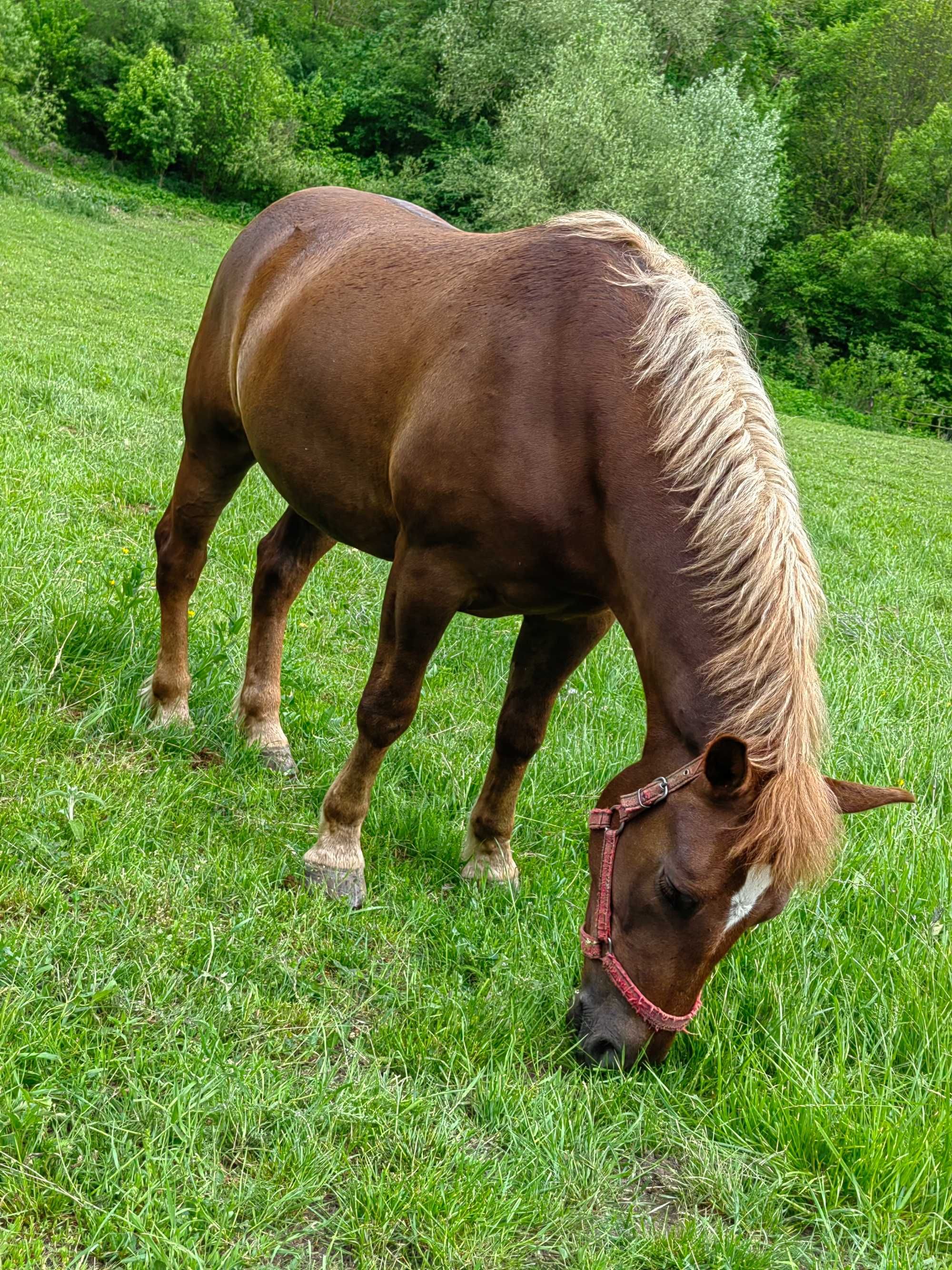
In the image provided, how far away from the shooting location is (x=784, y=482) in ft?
7.79

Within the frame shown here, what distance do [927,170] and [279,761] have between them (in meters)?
37.1

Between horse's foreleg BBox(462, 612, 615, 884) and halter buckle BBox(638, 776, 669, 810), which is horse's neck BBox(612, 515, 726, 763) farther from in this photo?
horse's foreleg BBox(462, 612, 615, 884)

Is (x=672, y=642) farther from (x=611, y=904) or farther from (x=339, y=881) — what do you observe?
(x=339, y=881)

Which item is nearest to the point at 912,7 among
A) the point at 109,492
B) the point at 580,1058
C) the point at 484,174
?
the point at 484,174

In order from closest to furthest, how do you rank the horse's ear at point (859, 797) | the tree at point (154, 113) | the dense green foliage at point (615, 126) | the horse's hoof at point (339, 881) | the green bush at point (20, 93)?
1. the horse's ear at point (859, 797)
2. the horse's hoof at point (339, 881)
3. the dense green foliage at point (615, 126)
4. the green bush at point (20, 93)
5. the tree at point (154, 113)

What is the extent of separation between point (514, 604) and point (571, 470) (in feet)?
1.40

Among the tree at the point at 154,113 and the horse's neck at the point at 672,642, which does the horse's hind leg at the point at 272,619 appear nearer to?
the horse's neck at the point at 672,642

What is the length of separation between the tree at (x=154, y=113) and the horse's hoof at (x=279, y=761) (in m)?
32.4

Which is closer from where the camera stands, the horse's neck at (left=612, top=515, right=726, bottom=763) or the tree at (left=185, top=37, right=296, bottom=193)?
the horse's neck at (left=612, top=515, right=726, bottom=763)

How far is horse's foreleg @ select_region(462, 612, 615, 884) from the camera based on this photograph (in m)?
3.15

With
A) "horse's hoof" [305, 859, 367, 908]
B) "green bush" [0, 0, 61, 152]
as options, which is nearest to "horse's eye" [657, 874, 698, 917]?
"horse's hoof" [305, 859, 367, 908]

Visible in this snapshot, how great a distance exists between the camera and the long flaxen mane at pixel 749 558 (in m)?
2.11

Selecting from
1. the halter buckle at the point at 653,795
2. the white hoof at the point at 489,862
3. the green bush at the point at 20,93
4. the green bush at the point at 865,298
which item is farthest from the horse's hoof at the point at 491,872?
the green bush at the point at 20,93

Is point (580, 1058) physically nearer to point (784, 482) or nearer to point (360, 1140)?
point (360, 1140)
